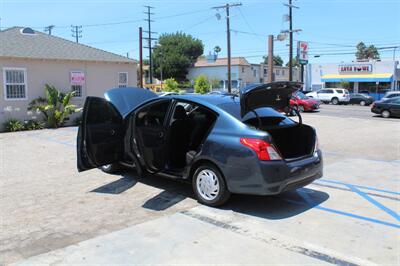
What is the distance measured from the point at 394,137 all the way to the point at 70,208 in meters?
12.3

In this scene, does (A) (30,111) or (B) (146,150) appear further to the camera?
(A) (30,111)

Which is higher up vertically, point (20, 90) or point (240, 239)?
point (20, 90)

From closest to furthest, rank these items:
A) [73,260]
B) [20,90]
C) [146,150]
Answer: [73,260], [146,150], [20,90]

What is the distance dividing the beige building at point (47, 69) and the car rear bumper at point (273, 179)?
14736 millimetres

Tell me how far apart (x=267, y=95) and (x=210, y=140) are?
3.58 feet

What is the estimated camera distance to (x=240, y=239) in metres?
4.60

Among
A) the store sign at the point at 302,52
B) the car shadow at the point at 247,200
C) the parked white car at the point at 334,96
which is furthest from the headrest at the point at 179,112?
the store sign at the point at 302,52

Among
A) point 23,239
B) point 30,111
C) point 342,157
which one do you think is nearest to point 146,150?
point 23,239

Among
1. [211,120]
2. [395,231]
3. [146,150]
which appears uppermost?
[211,120]

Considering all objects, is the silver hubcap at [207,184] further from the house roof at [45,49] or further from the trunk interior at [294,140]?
the house roof at [45,49]

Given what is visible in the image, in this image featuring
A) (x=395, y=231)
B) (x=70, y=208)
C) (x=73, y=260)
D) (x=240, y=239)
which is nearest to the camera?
(x=73, y=260)

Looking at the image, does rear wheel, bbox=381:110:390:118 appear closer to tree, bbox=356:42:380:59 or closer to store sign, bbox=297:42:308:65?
store sign, bbox=297:42:308:65

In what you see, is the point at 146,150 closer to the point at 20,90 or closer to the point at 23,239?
the point at 23,239

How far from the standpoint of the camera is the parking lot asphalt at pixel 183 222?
4188 millimetres
